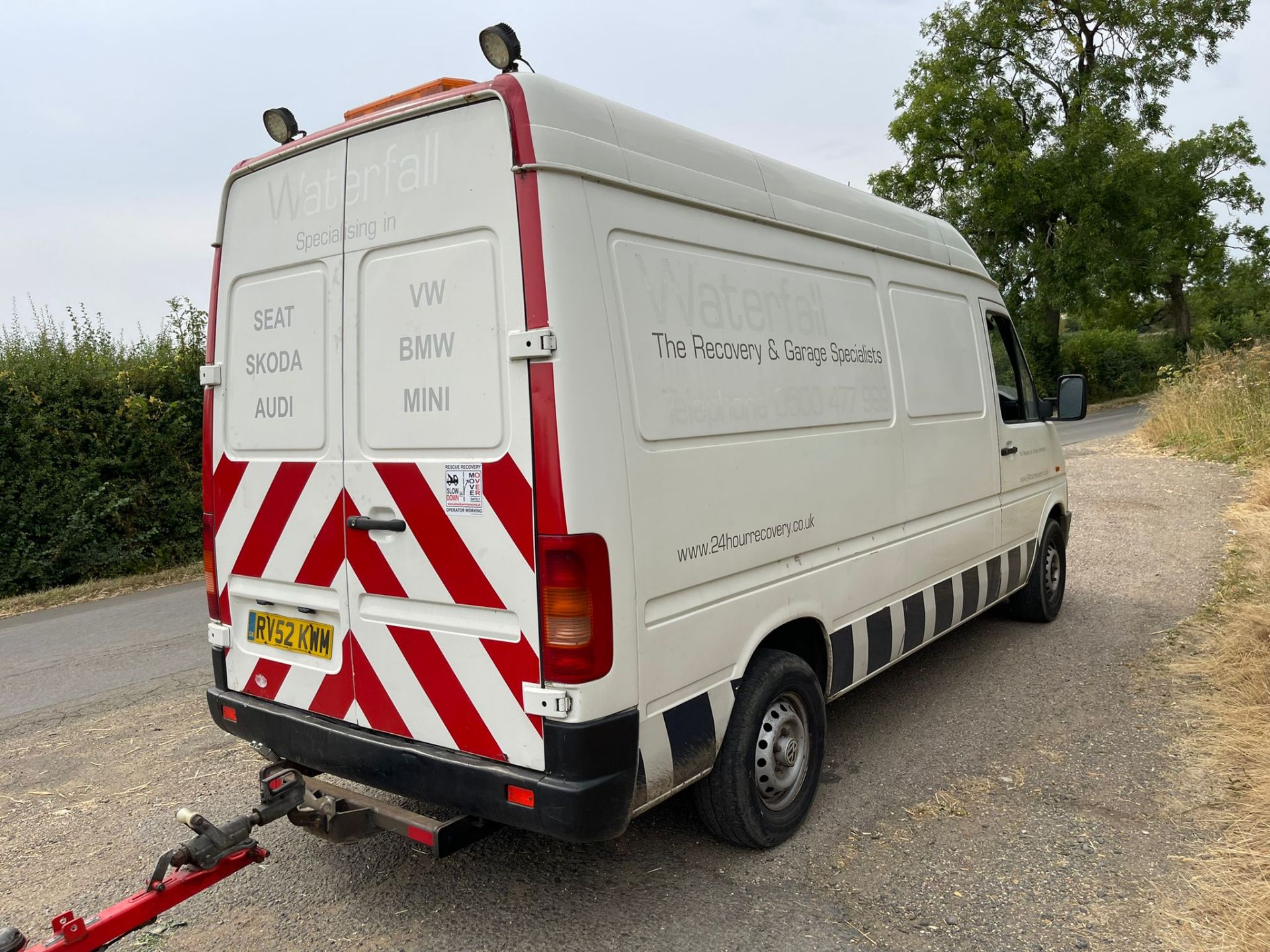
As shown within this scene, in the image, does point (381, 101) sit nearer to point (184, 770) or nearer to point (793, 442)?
point (793, 442)

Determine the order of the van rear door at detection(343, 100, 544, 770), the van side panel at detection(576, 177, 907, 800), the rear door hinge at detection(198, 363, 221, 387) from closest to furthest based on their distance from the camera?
the van rear door at detection(343, 100, 544, 770) < the van side panel at detection(576, 177, 907, 800) < the rear door hinge at detection(198, 363, 221, 387)

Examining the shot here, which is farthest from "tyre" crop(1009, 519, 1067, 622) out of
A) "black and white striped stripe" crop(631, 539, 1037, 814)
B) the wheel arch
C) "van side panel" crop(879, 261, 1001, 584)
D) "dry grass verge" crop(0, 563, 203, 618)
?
"dry grass verge" crop(0, 563, 203, 618)

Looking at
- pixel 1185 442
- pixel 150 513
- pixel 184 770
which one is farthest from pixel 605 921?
pixel 1185 442

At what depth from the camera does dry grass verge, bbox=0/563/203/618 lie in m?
8.76

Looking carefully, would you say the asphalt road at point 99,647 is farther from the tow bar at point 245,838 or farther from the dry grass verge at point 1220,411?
the dry grass verge at point 1220,411

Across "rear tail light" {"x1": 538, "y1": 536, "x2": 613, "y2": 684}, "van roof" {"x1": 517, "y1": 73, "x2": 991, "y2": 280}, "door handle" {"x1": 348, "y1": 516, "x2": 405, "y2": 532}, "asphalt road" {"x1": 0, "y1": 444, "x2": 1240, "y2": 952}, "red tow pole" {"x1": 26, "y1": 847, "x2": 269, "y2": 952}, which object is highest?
"van roof" {"x1": 517, "y1": 73, "x2": 991, "y2": 280}

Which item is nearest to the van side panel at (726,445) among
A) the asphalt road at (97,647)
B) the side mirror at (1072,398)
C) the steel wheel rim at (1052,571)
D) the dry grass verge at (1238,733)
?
the dry grass verge at (1238,733)

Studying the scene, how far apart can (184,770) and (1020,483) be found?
4.85 m

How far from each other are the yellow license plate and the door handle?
0.40 m

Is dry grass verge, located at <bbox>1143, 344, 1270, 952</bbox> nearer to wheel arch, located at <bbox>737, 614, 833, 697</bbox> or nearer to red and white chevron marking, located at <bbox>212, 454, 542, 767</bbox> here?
wheel arch, located at <bbox>737, 614, 833, 697</bbox>

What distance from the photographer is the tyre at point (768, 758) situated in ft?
11.0

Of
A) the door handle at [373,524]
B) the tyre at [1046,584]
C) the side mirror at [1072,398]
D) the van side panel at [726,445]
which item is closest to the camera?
the van side panel at [726,445]

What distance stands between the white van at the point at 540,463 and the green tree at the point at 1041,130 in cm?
2716

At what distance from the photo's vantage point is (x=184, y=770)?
4.45 m
